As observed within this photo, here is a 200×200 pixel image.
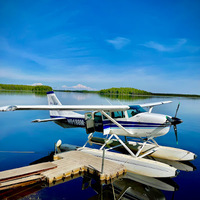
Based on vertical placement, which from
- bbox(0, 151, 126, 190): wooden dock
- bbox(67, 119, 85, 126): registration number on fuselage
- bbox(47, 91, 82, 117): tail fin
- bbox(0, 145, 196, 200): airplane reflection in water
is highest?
bbox(47, 91, 82, 117): tail fin

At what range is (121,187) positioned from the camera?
527 cm

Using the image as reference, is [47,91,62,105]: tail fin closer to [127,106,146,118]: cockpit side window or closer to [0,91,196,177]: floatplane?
[0,91,196,177]: floatplane

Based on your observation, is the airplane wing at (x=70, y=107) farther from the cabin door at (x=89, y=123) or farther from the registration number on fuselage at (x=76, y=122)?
the registration number on fuselage at (x=76, y=122)

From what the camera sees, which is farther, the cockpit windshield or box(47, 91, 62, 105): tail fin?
box(47, 91, 62, 105): tail fin

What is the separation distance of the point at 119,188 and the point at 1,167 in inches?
186

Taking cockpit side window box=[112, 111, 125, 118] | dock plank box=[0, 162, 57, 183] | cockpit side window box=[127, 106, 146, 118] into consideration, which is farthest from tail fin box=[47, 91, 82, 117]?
dock plank box=[0, 162, 57, 183]

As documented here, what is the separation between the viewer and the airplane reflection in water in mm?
4757

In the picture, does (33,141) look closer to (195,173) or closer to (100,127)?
(100,127)

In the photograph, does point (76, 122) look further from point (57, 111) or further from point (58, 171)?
point (58, 171)

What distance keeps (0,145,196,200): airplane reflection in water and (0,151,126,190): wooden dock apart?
163mm

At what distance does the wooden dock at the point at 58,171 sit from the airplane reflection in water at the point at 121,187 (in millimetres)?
163

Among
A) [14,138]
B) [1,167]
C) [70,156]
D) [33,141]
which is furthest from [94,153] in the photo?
[14,138]

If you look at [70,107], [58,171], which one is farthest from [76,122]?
[58,171]

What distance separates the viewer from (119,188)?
5.21 meters
